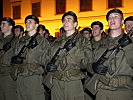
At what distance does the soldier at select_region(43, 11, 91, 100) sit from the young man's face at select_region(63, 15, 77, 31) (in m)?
0.17

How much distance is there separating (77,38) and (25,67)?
4.05ft

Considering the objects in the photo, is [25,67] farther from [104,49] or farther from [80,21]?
[80,21]

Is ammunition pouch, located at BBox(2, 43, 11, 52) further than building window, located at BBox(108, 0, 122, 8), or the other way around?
building window, located at BBox(108, 0, 122, 8)

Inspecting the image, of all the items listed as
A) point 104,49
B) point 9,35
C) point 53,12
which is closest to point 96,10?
point 53,12

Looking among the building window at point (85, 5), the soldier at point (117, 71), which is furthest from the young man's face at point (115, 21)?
the building window at point (85, 5)

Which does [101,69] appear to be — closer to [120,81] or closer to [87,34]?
[120,81]

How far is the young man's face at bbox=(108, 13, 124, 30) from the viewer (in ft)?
15.7

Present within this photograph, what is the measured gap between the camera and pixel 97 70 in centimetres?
459

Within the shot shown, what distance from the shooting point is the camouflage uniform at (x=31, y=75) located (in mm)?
5719

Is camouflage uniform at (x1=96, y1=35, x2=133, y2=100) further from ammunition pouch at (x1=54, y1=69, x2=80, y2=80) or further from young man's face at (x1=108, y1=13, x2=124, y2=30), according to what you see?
ammunition pouch at (x1=54, y1=69, x2=80, y2=80)

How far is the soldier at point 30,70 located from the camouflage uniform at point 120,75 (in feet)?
5.53

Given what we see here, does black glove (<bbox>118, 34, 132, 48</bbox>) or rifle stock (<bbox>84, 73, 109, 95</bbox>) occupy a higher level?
black glove (<bbox>118, 34, 132, 48</bbox>)

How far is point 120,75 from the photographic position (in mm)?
4504

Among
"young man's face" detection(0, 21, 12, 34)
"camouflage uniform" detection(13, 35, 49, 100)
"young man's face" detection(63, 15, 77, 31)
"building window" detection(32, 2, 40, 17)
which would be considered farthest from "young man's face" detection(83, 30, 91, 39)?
"building window" detection(32, 2, 40, 17)
